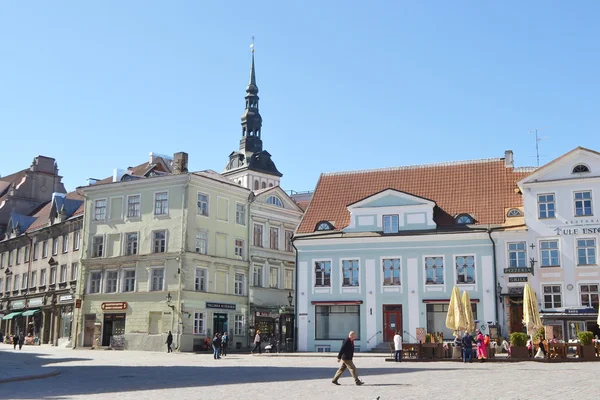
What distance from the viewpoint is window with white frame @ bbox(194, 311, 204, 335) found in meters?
48.4

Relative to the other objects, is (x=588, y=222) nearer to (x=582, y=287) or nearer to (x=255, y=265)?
(x=582, y=287)

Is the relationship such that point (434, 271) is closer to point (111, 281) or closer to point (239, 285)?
point (239, 285)

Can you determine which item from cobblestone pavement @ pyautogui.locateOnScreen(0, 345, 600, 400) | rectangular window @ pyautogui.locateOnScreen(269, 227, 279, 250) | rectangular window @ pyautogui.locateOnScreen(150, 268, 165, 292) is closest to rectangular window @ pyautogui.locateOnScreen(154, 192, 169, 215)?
rectangular window @ pyautogui.locateOnScreen(150, 268, 165, 292)

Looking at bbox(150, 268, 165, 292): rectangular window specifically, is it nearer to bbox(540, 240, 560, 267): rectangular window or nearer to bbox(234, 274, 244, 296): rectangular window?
bbox(234, 274, 244, 296): rectangular window

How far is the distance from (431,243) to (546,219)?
22.1 ft

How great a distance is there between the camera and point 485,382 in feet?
64.3

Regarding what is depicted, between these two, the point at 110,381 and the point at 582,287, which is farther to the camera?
the point at 582,287

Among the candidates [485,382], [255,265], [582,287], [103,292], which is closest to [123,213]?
[103,292]

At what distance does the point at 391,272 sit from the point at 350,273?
256cm

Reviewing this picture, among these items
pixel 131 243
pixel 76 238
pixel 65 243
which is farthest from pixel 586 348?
pixel 65 243

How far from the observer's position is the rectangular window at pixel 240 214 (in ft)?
177

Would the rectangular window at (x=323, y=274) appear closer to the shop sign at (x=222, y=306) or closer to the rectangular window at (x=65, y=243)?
the shop sign at (x=222, y=306)

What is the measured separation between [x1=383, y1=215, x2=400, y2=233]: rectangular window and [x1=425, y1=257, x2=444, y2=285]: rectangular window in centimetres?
289

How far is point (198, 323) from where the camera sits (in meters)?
48.7
